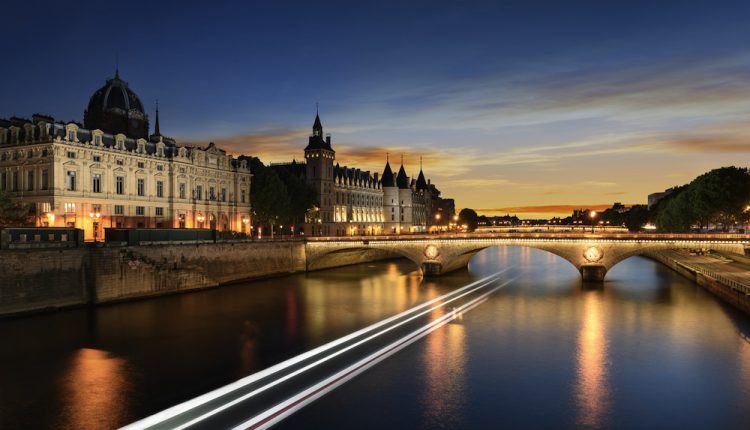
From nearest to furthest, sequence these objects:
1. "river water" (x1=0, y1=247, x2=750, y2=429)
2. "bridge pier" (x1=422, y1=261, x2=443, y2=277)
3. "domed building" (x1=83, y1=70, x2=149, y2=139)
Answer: "river water" (x1=0, y1=247, x2=750, y2=429) → "bridge pier" (x1=422, y1=261, x2=443, y2=277) → "domed building" (x1=83, y1=70, x2=149, y2=139)

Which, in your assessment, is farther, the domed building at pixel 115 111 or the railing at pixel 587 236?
the domed building at pixel 115 111

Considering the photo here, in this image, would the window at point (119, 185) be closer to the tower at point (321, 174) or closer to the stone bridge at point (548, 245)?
the stone bridge at point (548, 245)

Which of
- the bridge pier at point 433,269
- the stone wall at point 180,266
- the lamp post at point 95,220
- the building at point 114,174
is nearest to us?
the stone wall at point 180,266

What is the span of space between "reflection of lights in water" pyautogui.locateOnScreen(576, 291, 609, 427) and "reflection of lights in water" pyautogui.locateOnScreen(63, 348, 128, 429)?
67.8 ft

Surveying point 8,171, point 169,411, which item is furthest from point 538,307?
point 8,171

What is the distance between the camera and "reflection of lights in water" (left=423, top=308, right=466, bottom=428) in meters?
25.9

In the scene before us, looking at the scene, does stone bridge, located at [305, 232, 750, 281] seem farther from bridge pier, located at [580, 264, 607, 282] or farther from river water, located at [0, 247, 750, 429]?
river water, located at [0, 247, 750, 429]

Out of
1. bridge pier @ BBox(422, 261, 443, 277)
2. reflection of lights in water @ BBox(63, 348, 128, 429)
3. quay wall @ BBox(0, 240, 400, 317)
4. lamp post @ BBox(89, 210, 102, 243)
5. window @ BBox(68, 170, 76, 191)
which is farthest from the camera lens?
bridge pier @ BBox(422, 261, 443, 277)

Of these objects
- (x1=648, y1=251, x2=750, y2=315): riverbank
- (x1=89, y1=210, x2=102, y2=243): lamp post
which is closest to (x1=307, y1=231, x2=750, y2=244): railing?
(x1=648, y1=251, x2=750, y2=315): riverbank

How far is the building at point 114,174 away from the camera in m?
65.6

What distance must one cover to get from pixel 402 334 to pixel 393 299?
17.6m

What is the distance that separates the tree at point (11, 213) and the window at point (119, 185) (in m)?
10.5

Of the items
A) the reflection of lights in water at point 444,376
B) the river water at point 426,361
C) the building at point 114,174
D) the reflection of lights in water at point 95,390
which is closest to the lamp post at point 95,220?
the building at point 114,174

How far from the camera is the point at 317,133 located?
425ft
